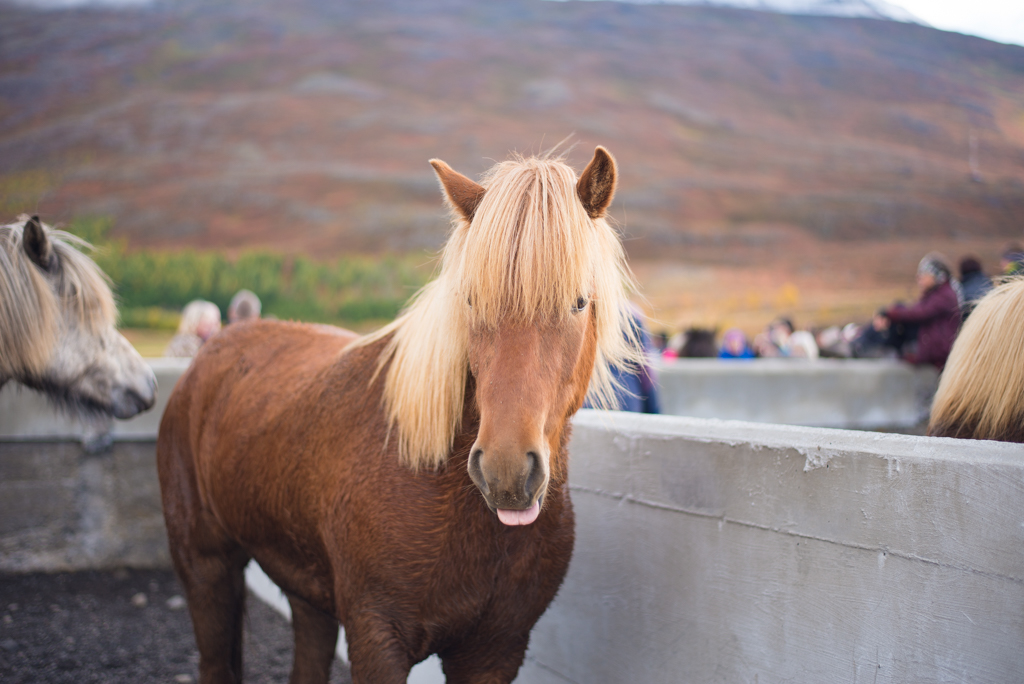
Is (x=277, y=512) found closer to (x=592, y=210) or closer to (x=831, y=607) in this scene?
(x=592, y=210)

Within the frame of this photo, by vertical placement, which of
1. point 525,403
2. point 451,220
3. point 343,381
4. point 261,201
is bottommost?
point 261,201

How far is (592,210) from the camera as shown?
188 cm

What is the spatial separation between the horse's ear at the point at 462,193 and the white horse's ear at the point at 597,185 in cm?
30

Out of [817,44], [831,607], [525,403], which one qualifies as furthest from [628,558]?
[817,44]

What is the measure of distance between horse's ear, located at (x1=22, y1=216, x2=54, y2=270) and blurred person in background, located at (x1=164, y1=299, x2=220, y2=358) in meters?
4.24

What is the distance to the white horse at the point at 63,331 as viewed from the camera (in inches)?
114

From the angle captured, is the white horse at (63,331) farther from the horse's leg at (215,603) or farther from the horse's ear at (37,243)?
the horse's leg at (215,603)

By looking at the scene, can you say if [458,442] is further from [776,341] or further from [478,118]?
[478,118]

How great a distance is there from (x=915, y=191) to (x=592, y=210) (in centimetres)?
4124

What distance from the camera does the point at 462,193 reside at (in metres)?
1.92

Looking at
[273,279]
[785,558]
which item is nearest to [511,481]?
[785,558]

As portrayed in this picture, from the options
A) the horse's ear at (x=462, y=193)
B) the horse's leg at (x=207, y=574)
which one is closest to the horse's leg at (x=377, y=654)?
the horse's ear at (x=462, y=193)

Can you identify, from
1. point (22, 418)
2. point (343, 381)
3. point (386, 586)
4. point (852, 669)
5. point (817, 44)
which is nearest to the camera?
point (852, 669)

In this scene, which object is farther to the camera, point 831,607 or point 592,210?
point 592,210
